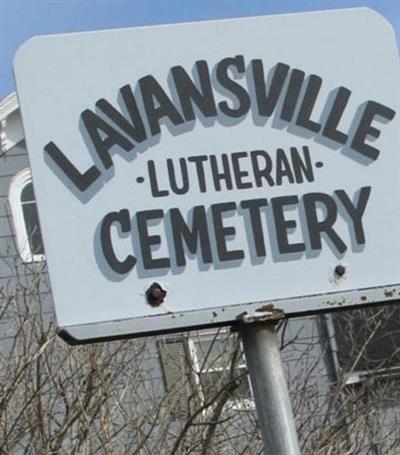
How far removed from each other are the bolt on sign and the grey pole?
10 cm

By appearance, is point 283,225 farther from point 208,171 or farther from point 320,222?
point 208,171

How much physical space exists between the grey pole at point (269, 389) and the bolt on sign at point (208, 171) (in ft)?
0.33

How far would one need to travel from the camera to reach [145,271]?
2816 mm

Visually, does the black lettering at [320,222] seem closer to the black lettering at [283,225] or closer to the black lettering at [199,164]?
the black lettering at [283,225]

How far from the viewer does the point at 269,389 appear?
2.88 metres

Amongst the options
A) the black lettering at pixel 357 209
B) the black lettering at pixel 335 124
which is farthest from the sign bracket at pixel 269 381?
the black lettering at pixel 335 124

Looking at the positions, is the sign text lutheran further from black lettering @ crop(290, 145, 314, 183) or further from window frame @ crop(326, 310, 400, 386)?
window frame @ crop(326, 310, 400, 386)

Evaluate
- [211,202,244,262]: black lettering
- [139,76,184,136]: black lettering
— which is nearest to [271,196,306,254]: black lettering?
[211,202,244,262]: black lettering

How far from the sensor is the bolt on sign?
2.82m

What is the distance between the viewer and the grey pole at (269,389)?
283cm

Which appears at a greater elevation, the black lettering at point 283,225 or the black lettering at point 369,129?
the black lettering at point 369,129

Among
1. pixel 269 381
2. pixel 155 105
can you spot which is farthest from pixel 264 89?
pixel 269 381

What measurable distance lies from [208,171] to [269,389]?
0.55 m

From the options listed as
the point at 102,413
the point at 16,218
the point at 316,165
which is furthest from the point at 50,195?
the point at 16,218
